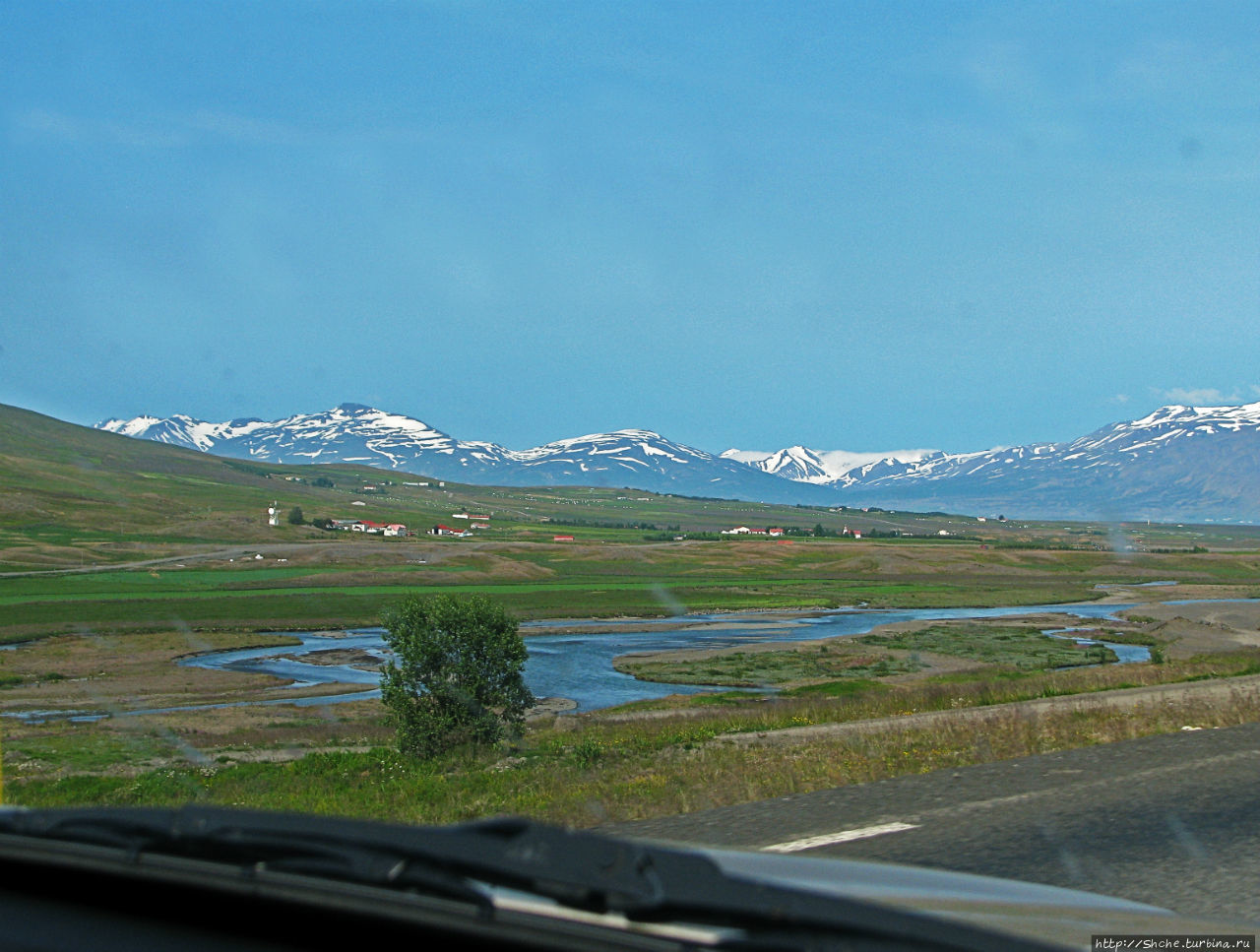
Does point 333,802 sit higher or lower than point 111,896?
lower

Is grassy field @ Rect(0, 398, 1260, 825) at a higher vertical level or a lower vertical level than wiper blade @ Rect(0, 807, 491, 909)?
lower

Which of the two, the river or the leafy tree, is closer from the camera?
the leafy tree

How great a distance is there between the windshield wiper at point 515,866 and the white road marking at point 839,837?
5.51 meters

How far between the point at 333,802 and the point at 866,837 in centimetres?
749

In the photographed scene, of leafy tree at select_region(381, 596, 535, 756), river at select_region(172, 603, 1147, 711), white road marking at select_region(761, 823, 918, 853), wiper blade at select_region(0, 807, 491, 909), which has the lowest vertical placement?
river at select_region(172, 603, 1147, 711)

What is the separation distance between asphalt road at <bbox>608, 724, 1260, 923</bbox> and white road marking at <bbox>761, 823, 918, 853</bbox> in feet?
0.05

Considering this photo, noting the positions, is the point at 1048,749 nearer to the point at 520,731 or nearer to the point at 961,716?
the point at 961,716

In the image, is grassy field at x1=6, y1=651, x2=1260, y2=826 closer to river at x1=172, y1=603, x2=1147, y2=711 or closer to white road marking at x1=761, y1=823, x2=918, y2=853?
white road marking at x1=761, y1=823, x2=918, y2=853

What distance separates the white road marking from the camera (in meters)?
8.52

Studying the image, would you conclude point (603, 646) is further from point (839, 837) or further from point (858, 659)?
point (839, 837)

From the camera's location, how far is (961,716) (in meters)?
19.2

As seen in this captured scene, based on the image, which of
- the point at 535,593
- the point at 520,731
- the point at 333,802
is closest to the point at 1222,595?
the point at 535,593

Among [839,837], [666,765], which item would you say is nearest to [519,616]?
[666,765]

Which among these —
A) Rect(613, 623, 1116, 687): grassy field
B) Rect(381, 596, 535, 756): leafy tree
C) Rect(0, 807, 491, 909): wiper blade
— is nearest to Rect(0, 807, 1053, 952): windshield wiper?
Rect(0, 807, 491, 909): wiper blade
